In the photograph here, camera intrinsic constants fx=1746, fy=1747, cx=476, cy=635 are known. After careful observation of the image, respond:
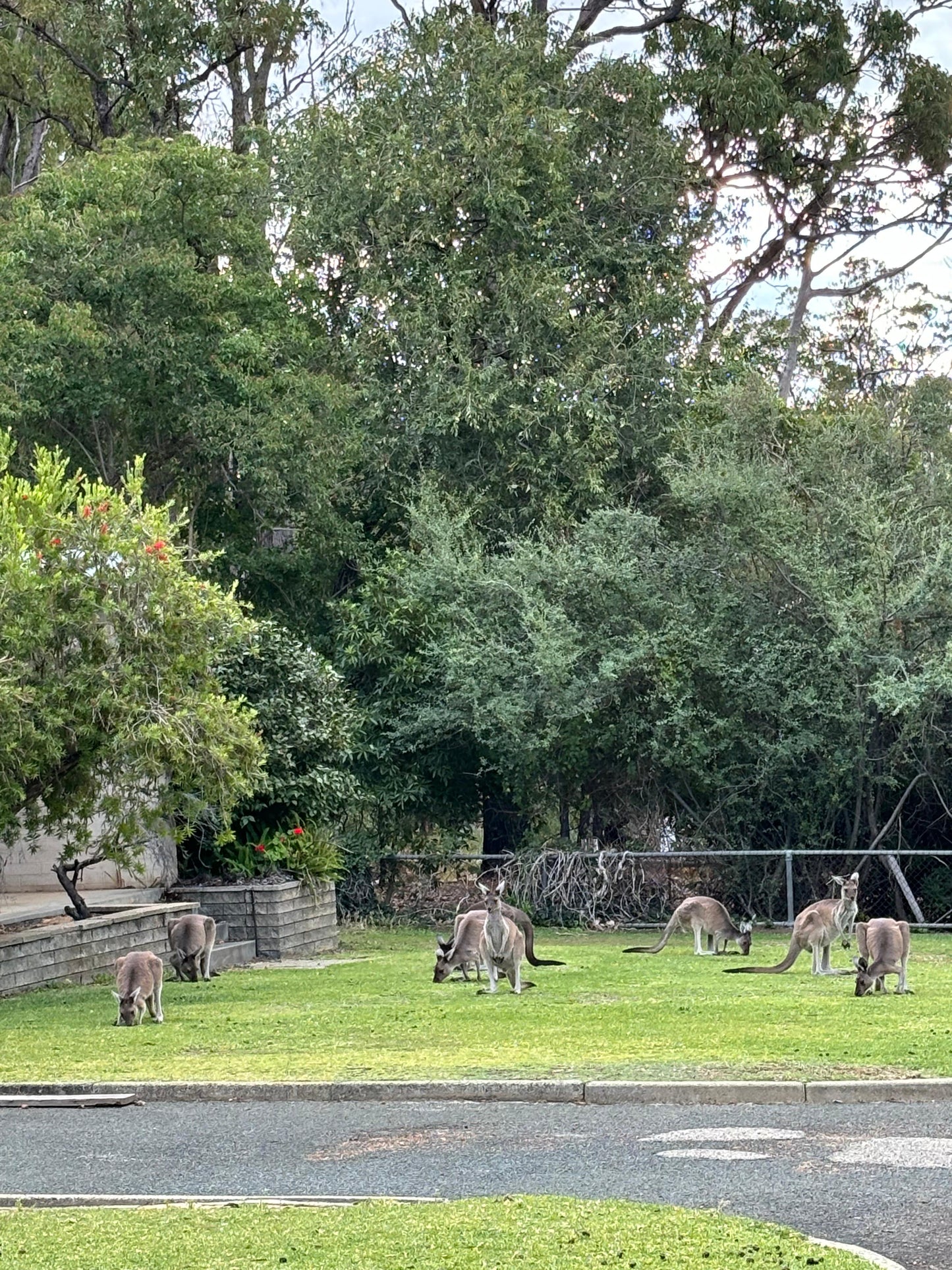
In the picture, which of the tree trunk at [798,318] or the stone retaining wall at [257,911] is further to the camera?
the tree trunk at [798,318]

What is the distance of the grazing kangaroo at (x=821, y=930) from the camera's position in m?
18.1

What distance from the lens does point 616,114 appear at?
115ft

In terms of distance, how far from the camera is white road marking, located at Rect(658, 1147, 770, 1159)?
30.3 ft

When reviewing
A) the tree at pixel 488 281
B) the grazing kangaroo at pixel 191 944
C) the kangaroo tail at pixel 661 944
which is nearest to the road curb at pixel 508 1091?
the grazing kangaroo at pixel 191 944

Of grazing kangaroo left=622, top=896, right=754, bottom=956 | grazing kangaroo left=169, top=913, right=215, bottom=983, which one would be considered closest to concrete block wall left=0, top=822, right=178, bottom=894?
grazing kangaroo left=169, top=913, right=215, bottom=983

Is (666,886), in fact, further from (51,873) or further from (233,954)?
(51,873)

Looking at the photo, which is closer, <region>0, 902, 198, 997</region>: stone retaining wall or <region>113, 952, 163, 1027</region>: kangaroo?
<region>113, 952, 163, 1027</region>: kangaroo

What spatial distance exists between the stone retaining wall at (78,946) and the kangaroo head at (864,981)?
716 centimetres

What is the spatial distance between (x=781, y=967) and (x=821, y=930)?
2.18ft

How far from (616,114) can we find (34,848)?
2155 cm

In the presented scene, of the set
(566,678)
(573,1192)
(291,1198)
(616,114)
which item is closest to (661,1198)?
(573,1192)

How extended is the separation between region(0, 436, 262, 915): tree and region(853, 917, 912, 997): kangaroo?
622cm

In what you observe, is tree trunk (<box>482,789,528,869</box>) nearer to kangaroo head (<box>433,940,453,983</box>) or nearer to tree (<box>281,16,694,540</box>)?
tree (<box>281,16,694,540</box>)

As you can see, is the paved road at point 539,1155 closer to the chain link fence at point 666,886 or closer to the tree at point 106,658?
the tree at point 106,658
